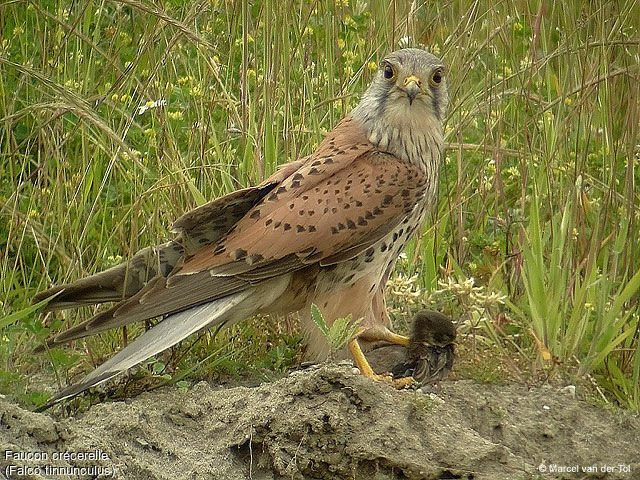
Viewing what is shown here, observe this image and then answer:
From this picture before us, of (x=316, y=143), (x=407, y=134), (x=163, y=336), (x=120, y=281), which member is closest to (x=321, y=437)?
(x=163, y=336)

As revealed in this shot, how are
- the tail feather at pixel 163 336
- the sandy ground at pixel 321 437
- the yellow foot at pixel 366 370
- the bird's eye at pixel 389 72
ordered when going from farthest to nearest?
the bird's eye at pixel 389 72, the yellow foot at pixel 366 370, the tail feather at pixel 163 336, the sandy ground at pixel 321 437

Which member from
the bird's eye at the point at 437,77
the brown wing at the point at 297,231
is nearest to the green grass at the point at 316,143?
the brown wing at the point at 297,231

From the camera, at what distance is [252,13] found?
5336 millimetres

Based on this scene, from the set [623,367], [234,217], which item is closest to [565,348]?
[623,367]

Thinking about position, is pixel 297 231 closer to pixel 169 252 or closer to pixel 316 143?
pixel 169 252

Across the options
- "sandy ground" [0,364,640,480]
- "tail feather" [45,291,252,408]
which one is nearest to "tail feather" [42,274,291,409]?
"tail feather" [45,291,252,408]

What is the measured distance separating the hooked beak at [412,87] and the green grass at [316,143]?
1.50 feet

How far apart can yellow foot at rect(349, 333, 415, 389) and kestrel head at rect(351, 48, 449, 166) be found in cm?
79

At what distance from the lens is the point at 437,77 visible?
15.0ft

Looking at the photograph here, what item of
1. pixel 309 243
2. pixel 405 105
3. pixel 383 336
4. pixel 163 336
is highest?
pixel 405 105

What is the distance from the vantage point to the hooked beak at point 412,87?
441 centimetres

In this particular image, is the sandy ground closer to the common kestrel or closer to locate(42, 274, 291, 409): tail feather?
locate(42, 274, 291, 409): tail feather

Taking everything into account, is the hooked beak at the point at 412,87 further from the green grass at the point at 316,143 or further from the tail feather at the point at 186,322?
the tail feather at the point at 186,322

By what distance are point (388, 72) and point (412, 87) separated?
0.63 ft
